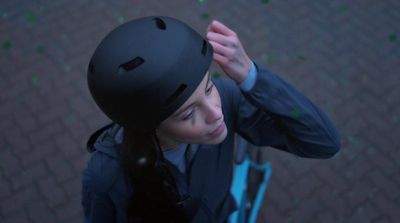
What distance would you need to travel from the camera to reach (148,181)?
5.62ft

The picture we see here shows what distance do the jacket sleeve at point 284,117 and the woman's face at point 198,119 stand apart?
0.16 meters

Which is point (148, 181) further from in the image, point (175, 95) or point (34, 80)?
point (34, 80)

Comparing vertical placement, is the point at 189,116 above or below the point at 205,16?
above

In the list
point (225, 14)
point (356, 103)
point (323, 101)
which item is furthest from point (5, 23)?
point (356, 103)

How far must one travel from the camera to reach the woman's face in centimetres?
148

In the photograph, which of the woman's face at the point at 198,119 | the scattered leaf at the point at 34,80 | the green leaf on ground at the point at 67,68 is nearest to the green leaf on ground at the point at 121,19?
the green leaf on ground at the point at 67,68

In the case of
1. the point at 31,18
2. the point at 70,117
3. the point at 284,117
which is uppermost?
the point at 284,117

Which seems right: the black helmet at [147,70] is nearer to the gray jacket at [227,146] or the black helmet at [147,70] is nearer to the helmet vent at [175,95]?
the helmet vent at [175,95]

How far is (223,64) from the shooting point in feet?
4.87

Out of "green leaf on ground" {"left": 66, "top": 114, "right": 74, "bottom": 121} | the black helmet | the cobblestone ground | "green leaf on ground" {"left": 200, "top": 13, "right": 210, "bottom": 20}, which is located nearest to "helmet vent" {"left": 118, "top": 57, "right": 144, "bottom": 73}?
the black helmet

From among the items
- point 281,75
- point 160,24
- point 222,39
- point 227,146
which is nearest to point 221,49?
point 222,39

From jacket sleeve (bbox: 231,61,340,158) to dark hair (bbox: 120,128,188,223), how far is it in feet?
1.44

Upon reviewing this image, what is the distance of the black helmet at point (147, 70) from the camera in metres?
1.35

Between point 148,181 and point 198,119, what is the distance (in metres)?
0.39
